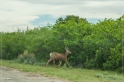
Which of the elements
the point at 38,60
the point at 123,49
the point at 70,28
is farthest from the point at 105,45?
the point at 38,60

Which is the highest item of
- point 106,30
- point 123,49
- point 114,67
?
point 106,30

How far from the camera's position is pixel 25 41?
2623cm

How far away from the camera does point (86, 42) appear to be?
2008cm

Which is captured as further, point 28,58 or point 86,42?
point 28,58

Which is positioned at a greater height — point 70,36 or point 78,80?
point 70,36

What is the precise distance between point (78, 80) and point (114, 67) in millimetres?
6859

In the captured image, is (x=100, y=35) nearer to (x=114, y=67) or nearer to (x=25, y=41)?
(x=114, y=67)

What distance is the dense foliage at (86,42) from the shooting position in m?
18.4

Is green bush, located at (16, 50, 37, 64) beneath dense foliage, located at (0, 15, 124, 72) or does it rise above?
beneath

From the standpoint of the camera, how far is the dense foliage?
18438 mm

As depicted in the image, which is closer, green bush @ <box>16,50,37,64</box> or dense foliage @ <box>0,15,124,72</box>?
dense foliage @ <box>0,15,124,72</box>

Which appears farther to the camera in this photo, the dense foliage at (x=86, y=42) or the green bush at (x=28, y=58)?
the green bush at (x=28, y=58)

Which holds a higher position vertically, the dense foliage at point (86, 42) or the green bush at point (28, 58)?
the dense foliage at point (86, 42)

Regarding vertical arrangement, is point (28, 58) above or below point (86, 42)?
below
